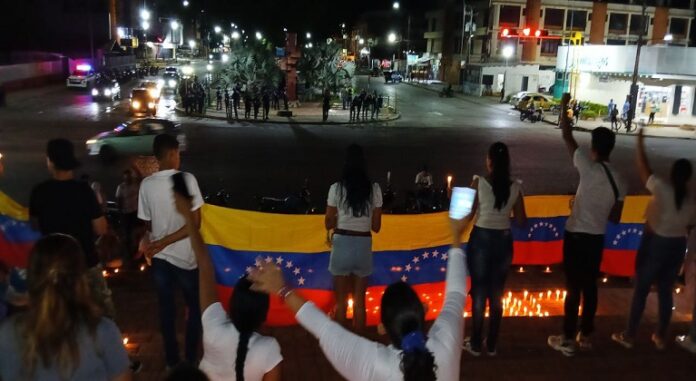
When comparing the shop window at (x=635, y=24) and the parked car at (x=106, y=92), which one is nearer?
the parked car at (x=106, y=92)

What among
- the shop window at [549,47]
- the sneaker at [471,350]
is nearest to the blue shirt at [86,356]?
the sneaker at [471,350]

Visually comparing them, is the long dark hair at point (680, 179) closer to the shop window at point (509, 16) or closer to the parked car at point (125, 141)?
the parked car at point (125, 141)

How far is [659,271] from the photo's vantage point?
502 cm

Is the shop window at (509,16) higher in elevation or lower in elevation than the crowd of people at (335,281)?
higher

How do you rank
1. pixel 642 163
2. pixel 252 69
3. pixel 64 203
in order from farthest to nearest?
pixel 252 69
pixel 642 163
pixel 64 203

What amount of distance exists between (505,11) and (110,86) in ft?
134

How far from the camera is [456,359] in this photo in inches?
96.5

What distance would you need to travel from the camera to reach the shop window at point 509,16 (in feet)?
206

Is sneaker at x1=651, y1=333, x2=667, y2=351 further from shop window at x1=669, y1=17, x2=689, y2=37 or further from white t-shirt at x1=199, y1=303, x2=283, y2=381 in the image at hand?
shop window at x1=669, y1=17, x2=689, y2=37

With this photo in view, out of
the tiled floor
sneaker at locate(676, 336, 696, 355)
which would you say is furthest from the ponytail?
sneaker at locate(676, 336, 696, 355)

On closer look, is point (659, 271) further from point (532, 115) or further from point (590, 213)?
point (532, 115)

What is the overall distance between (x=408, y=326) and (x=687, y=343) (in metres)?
4.03

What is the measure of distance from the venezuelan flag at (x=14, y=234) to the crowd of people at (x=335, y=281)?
2035mm

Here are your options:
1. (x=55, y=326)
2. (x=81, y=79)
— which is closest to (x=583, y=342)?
(x=55, y=326)
